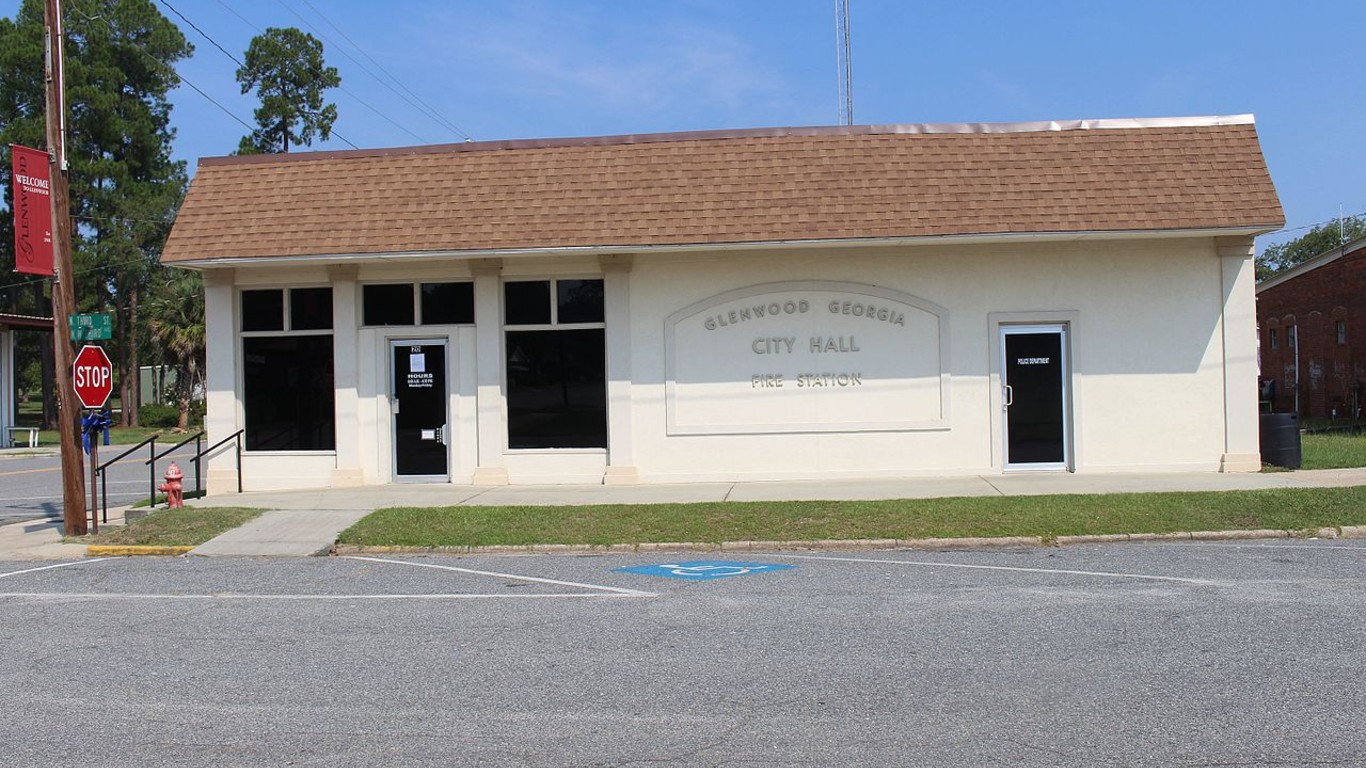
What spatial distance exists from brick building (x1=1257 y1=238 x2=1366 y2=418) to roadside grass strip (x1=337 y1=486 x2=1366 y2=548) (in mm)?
22317

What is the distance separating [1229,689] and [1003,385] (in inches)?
418

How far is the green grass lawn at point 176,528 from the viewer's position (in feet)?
41.6

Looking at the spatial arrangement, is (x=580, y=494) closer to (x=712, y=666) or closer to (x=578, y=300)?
(x=578, y=300)

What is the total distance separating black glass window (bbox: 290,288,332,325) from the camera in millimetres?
17203

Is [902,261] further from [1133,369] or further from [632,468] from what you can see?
[632,468]

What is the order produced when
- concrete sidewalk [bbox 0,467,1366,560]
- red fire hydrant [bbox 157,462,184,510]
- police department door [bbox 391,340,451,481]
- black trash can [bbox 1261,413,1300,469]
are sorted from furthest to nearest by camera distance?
police department door [bbox 391,340,451,481]
black trash can [bbox 1261,413,1300,469]
red fire hydrant [bbox 157,462,184,510]
concrete sidewalk [bbox 0,467,1366,560]

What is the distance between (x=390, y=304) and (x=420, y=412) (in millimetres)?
1683

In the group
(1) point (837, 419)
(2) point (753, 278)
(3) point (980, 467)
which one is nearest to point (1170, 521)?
(3) point (980, 467)

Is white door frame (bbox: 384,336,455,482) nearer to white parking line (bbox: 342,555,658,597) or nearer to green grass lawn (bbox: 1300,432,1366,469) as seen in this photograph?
white parking line (bbox: 342,555,658,597)

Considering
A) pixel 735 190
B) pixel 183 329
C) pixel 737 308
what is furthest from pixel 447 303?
pixel 183 329

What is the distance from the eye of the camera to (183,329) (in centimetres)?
4506

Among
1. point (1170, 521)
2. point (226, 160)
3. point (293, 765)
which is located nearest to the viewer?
point (293, 765)

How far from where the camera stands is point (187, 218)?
16.9 meters

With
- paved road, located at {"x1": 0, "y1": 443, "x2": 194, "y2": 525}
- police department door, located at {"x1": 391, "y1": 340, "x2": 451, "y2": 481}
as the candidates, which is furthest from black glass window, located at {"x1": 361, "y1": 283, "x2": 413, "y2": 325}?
paved road, located at {"x1": 0, "y1": 443, "x2": 194, "y2": 525}
